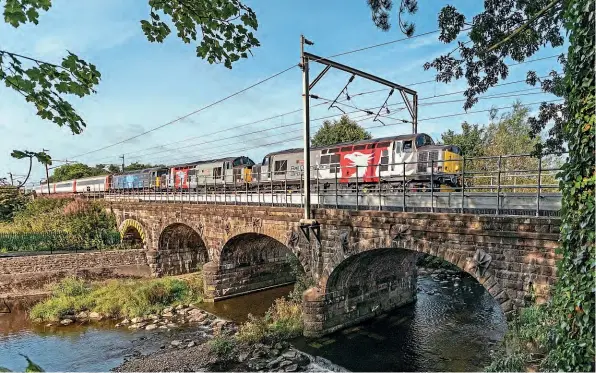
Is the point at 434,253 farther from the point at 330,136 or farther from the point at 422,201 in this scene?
the point at 330,136

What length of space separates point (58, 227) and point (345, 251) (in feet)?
81.0

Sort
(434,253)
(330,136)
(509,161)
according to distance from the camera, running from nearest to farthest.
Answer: (434,253), (509,161), (330,136)

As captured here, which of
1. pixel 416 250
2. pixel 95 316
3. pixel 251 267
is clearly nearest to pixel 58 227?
pixel 95 316

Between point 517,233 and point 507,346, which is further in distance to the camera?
point 517,233

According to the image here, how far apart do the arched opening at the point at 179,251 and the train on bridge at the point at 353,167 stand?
119 inches

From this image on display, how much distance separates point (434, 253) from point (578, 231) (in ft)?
16.9

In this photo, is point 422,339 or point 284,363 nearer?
point 284,363

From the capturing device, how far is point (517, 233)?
834 centimetres

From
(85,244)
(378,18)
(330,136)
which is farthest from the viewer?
(330,136)

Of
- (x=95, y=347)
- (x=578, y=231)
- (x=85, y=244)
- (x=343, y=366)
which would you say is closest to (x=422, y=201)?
(x=343, y=366)

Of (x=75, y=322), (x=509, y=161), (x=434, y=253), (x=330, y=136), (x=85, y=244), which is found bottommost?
(x=75, y=322)

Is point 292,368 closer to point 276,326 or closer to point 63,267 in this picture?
point 276,326

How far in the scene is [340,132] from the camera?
3922 centimetres

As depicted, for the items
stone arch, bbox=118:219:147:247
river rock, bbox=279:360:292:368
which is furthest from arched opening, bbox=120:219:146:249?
river rock, bbox=279:360:292:368
